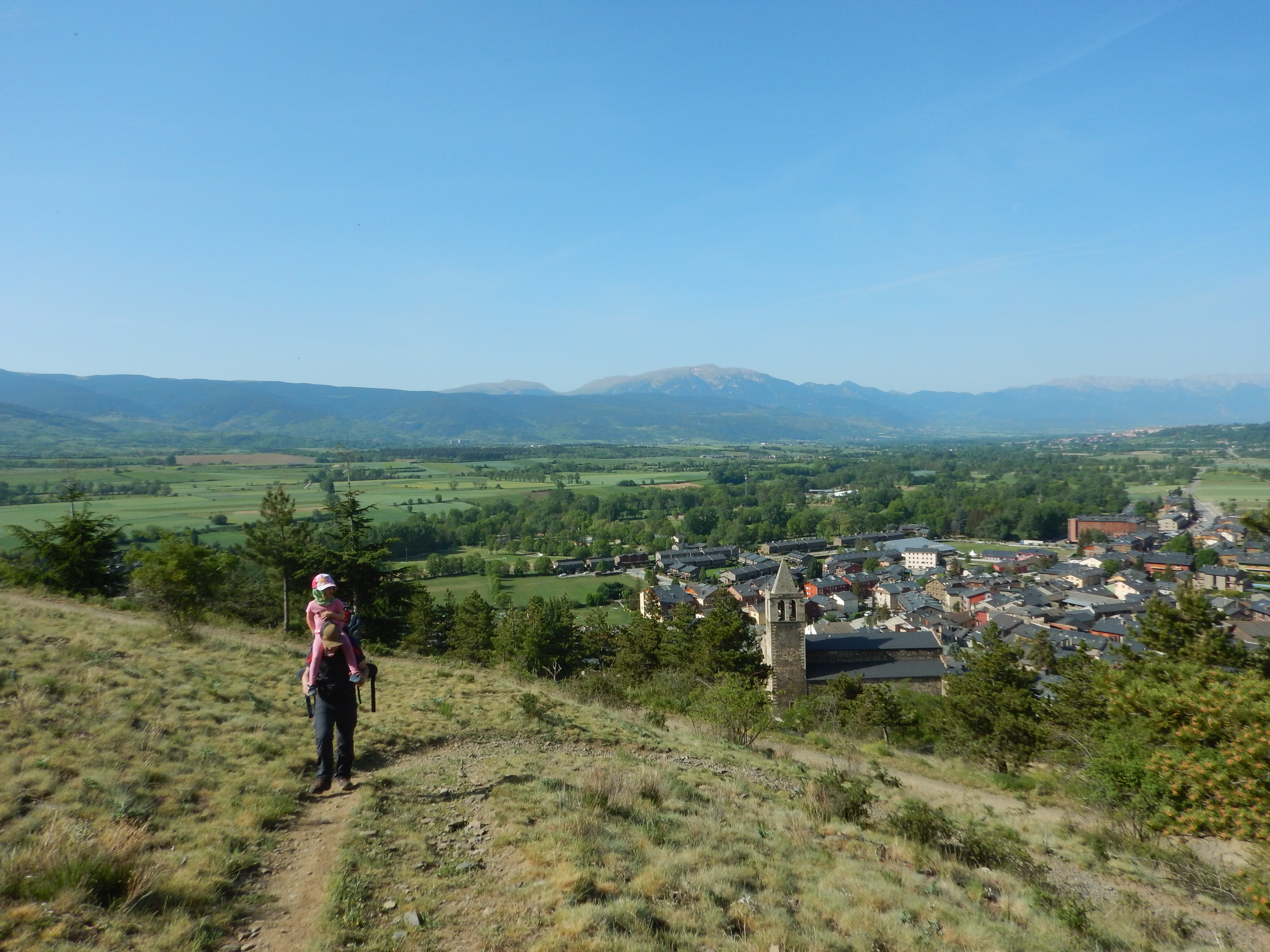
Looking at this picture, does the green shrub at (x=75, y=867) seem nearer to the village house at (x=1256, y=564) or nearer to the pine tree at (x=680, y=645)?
the pine tree at (x=680, y=645)

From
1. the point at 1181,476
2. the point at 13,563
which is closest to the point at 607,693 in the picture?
the point at 13,563

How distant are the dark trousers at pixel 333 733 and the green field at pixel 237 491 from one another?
29458mm

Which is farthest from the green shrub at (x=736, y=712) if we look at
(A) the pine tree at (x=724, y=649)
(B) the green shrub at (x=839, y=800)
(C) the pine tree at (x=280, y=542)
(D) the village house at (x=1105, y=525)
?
(D) the village house at (x=1105, y=525)

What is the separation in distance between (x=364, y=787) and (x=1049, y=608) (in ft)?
183

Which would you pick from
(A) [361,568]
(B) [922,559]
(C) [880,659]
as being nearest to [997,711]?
(C) [880,659]

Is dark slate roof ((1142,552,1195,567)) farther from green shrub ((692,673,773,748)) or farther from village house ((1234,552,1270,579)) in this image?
green shrub ((692,673,773,748))

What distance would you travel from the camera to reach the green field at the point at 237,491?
5509cm

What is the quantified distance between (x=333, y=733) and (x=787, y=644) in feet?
70.8

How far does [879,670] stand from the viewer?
2850 centimetres

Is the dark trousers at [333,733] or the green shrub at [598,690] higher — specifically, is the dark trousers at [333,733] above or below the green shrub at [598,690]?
above

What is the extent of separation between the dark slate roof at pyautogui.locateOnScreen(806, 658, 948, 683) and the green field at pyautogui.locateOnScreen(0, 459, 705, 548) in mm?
24365

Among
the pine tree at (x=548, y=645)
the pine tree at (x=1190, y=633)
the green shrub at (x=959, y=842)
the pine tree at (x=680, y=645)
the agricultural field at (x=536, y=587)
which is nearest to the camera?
the green shrub at (x=959, y=842)

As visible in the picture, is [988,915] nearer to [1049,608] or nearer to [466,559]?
[1049,608]

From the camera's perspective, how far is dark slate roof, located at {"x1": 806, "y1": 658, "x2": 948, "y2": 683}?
27.8 m
